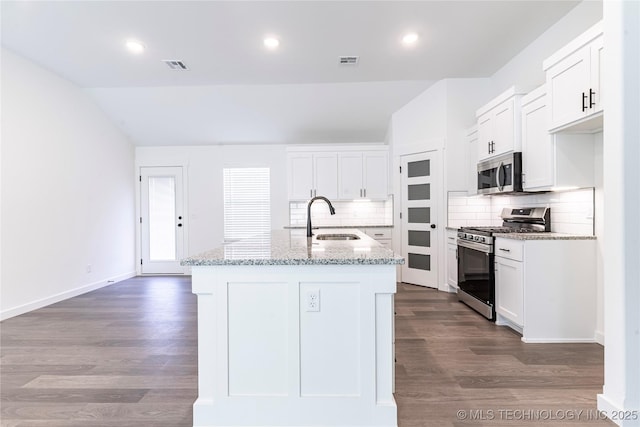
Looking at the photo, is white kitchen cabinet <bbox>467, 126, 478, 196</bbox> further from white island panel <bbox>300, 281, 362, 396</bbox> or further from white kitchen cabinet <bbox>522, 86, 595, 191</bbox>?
white island panel <bbox>300, 281, 362, 396</bbox>

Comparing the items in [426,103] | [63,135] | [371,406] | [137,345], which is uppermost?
[426,103]

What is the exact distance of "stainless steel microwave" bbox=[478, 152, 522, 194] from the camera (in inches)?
136

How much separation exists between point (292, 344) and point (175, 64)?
3.98 metres

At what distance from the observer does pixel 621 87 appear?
1825 mm

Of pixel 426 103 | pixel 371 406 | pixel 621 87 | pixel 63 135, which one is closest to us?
pixel 371 406

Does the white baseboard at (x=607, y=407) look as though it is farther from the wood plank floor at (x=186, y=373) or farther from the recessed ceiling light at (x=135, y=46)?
the recessed ceiling light at (x=135, y=46)

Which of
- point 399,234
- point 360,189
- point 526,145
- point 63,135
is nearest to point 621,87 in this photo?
point 526,145

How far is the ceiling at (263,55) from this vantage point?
3.16 metres

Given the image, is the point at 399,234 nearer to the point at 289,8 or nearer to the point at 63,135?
the point at 289,8

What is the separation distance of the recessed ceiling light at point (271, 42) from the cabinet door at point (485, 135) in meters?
2.64

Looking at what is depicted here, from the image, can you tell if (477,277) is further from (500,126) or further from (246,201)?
(246,201)

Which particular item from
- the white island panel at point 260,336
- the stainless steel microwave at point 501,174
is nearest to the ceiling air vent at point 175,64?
the white island panel at point 260,336

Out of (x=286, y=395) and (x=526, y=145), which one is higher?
(x=526, y=145)

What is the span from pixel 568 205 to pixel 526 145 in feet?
2.34
